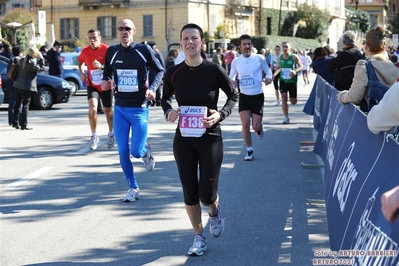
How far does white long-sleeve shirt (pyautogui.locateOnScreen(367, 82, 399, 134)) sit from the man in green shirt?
12781mm

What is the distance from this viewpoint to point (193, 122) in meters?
6.32

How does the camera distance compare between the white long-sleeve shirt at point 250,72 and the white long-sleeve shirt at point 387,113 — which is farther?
the white long-sleeve shirt at point 250,72

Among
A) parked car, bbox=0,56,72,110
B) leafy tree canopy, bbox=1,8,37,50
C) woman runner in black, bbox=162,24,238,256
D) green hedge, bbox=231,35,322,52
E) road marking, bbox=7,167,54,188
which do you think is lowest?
road marking, bbox=7,167,54,188

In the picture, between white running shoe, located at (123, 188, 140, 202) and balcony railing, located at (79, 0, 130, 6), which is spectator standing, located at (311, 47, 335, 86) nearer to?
white running shoe, located at (123, 188, 140, 202)

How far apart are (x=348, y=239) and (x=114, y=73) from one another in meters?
4.73

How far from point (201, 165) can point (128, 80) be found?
2.99m

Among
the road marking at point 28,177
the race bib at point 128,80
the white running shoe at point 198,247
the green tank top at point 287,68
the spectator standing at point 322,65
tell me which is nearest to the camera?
the white running shoe at point 198,247

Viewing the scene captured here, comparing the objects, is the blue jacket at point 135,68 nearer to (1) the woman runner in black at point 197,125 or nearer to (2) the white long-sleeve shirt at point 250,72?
(1) the woman runner in black at point 197,125

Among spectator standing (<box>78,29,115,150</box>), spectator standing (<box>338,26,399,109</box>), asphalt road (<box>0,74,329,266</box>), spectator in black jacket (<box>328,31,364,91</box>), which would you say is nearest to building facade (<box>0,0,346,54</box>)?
spectator standing (<box>78,29,115,150</box>)

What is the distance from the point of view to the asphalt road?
6.54 metres

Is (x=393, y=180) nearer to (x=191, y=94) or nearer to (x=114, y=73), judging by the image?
(x=191, y=94)

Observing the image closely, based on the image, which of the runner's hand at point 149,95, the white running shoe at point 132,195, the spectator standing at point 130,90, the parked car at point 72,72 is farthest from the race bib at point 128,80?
the parked car at point 72,72

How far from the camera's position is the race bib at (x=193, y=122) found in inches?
249

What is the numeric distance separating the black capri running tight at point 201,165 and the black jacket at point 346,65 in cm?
498
